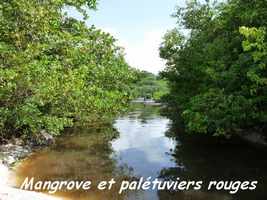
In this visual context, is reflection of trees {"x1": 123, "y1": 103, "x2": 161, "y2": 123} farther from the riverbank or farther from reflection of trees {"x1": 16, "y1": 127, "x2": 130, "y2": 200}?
the riverbank

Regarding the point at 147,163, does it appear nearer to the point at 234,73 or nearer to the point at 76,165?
the point at 76,165

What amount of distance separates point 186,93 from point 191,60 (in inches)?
169

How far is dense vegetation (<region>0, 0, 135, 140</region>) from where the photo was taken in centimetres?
2216

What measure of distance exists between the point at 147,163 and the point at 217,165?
14.8 ft

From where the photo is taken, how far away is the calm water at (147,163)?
18.8 metres

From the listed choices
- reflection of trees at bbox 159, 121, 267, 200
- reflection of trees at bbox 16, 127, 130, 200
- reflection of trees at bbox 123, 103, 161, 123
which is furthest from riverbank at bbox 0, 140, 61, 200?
reflection of trees at bbox 123, 103, 161, 123

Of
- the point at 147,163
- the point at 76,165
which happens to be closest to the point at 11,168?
the point at 76,165

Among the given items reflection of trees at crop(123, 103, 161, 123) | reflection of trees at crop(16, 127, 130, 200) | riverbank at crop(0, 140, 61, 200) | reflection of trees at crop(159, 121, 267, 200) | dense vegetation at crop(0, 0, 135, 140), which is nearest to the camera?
riverbank at crop(0, 140, 61, 200)

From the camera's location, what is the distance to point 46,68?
23.2 meters

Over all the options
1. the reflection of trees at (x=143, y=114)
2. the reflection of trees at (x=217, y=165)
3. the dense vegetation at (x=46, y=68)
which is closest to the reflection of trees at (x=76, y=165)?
the dense vegetation at (x=46, y=68)

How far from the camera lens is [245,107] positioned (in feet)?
73.6

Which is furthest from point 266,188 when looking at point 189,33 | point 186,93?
point 189,33

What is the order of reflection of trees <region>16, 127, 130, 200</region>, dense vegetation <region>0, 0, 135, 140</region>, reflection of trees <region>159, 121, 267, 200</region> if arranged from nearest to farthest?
reflection of trees <region>159, 121, 267, 200</region> → reflection of trees <region>16, 127, 130, 200</region> → dense vegetation <region>0, 0, 135, 140</region>

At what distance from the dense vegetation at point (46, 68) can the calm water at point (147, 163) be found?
9.11 ft
